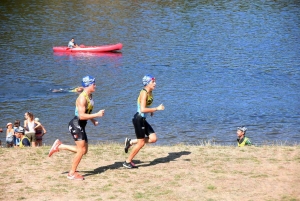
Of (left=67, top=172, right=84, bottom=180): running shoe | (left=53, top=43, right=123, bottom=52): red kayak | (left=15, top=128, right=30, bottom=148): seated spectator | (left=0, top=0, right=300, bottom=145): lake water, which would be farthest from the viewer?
(left=53, top=43, right=123, bottom=52): red kayak

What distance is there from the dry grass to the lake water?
8316 mm

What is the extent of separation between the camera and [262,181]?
1209 centimetres

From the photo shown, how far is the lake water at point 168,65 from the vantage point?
27.0 meters

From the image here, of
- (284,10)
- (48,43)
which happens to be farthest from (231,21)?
(48,43)

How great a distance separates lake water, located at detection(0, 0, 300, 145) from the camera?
27000mm

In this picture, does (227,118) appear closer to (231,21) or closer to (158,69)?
(158,69)

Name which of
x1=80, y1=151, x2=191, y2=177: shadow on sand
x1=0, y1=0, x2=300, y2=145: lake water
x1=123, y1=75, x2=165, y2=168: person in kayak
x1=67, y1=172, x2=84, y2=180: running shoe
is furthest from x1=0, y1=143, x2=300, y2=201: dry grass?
x1=0, y1=0, x2=300, y2=145: lake water

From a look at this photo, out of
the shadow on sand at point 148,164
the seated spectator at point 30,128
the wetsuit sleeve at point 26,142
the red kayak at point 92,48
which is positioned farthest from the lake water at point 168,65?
the shadow on sand at point 148,164

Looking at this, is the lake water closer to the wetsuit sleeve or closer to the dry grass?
the wetsuit sleeve

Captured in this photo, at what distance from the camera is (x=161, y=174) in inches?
499

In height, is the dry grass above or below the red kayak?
below

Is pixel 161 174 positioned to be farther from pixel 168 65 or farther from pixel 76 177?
pixel 168 65

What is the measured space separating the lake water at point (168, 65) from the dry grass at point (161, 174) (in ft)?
27.3

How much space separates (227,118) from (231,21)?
30180mm
